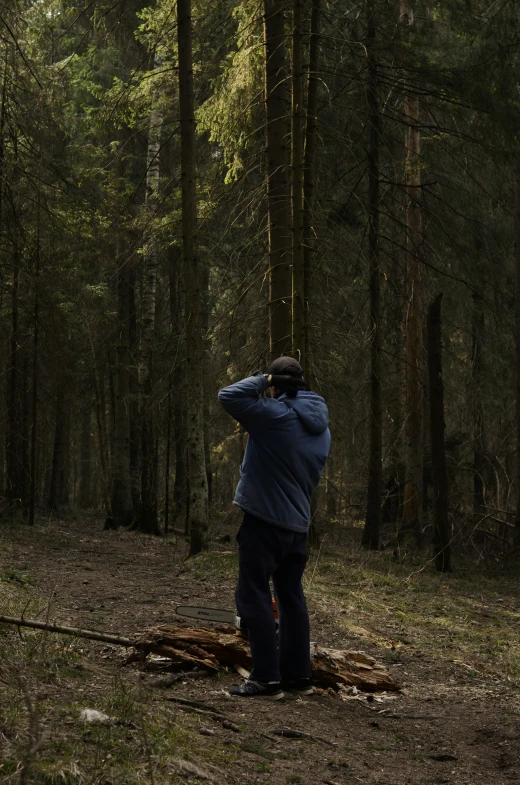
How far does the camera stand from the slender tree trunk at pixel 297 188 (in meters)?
12.0

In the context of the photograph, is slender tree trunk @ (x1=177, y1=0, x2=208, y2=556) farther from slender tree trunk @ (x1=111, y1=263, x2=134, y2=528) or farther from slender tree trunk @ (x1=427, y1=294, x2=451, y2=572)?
slender tree trunk @ (x1=111, y1=263, x2=134, y2=528)

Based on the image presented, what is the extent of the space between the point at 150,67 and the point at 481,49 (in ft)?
29.9

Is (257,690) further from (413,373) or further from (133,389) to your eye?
(133,389)

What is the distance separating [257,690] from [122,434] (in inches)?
628

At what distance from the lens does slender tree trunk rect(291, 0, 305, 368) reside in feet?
39.5

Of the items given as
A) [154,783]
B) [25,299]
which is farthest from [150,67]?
[154,783]

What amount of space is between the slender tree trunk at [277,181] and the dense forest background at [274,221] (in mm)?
34

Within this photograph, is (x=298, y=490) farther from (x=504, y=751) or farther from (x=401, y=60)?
(x=401, y=60)

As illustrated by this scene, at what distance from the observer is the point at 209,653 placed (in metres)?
5.97

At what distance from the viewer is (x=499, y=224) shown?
20.4m

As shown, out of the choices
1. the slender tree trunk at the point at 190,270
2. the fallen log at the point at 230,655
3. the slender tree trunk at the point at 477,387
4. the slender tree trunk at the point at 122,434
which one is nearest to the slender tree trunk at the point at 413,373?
the slender tree trunk at the point at 477,387

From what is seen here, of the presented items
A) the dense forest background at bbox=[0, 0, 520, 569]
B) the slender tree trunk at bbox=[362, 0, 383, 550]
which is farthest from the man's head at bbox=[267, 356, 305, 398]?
the slender tree trunk at bbox=[362, 0, 383, 550]

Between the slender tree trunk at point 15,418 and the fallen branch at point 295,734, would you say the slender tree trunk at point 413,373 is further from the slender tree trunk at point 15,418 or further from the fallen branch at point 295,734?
the fallen branch at point 295,734

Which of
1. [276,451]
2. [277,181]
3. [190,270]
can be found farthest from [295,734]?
[277,181]
